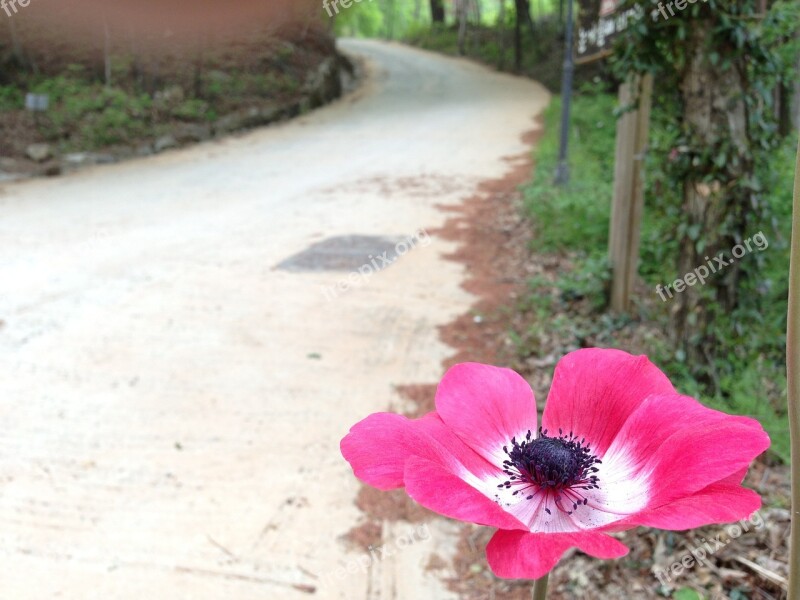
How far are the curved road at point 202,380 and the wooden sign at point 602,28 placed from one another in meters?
2.10

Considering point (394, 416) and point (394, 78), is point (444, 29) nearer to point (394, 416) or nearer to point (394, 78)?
point (394, 78)

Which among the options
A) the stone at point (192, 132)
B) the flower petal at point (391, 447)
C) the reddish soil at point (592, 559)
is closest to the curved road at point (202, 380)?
the reddish soil at point (592, 559)

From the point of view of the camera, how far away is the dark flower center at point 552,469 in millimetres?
667

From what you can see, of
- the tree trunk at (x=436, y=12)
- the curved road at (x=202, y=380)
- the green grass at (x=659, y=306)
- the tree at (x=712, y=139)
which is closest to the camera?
the curved road at (x=202, y=380)

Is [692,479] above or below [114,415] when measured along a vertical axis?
above

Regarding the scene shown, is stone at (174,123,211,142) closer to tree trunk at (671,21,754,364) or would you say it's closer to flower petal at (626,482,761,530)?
tree trunk at (671,21,754,364)

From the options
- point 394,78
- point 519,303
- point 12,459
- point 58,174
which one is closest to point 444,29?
point 394,78

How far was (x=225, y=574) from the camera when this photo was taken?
277 cm

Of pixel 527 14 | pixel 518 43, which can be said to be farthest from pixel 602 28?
A: pixel 527 14

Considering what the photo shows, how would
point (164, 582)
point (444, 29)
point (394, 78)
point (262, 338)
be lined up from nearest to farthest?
point (164, 582), point (262, 338), point (394, 78), point (444, 29)

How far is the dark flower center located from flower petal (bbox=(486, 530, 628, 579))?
0.40 ft

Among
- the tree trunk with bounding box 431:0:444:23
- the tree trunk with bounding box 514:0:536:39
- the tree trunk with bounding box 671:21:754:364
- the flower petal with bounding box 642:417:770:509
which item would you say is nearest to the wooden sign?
the tree trunk with bounding box 671:21:754:364

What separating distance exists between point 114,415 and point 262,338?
49.5 inches

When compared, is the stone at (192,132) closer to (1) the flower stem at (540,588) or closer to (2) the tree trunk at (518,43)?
(2) the tree trunk at (518,43)
